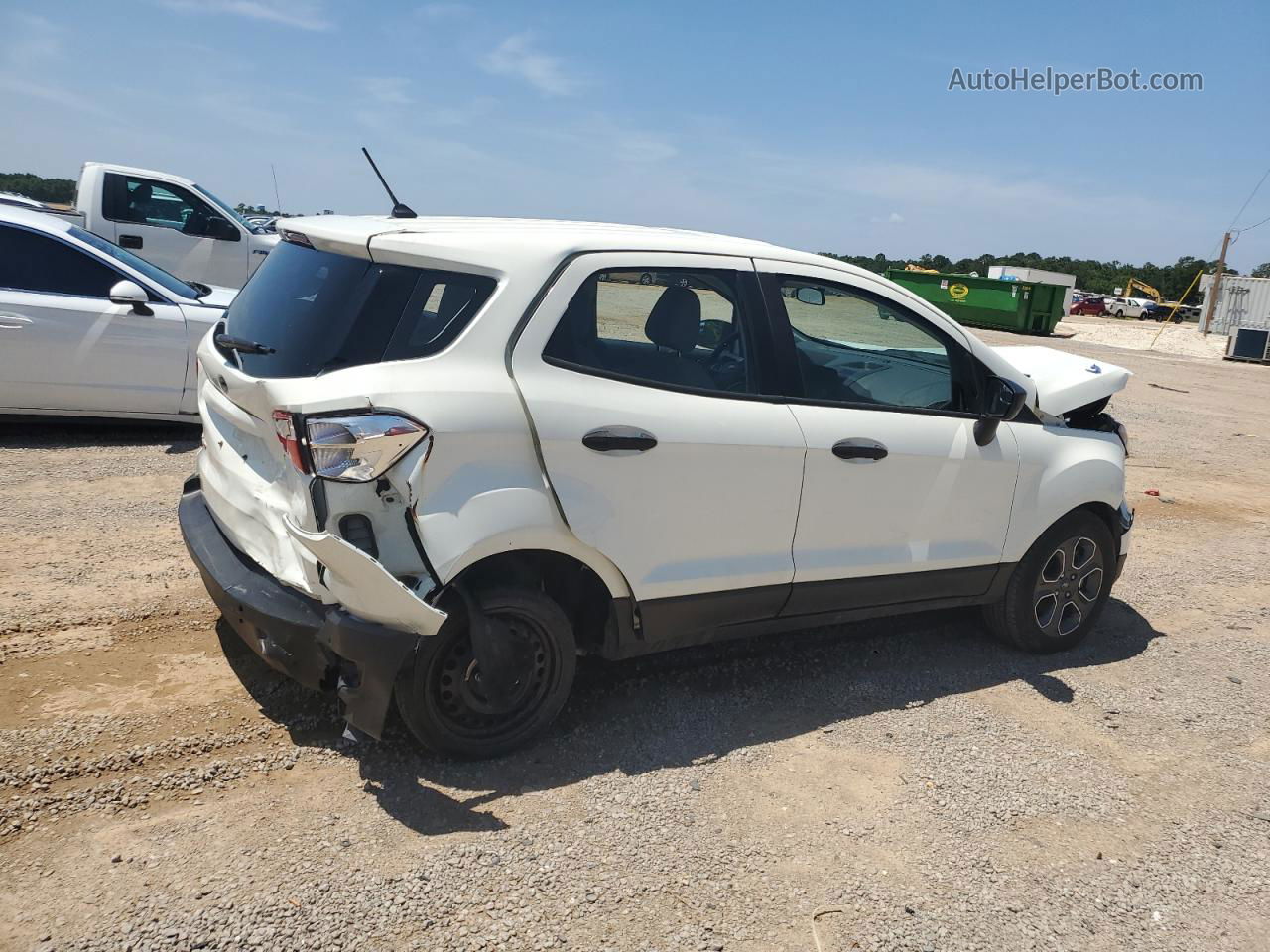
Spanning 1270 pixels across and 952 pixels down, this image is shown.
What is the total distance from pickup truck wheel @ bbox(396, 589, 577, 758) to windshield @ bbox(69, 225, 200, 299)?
18.5 ft

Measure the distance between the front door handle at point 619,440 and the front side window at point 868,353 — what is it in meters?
0.84

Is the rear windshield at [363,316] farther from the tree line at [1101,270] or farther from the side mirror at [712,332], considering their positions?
the tree line at [1101,270]

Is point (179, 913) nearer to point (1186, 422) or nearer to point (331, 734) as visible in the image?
point (331, 734)

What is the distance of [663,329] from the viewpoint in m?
3.97

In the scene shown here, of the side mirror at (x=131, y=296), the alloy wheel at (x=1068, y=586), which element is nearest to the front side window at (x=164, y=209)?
the side mirror at (x=131, y=296)

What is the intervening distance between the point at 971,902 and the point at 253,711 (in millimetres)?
2632

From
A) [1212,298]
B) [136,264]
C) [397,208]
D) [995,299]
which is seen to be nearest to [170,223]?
[136,264]

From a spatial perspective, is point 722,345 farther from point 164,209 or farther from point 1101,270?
point 1101,270

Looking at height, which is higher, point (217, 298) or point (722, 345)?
point (722, 345)

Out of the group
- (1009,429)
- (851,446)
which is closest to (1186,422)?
(1009,429)

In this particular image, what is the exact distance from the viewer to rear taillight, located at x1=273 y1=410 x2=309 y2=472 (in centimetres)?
305

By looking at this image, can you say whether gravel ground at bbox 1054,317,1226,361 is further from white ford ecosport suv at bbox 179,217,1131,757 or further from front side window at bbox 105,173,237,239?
white ford ecosport suv at bbox 179,217,1131,757

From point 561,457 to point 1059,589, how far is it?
2.88 metres

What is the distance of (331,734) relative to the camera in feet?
12.1
